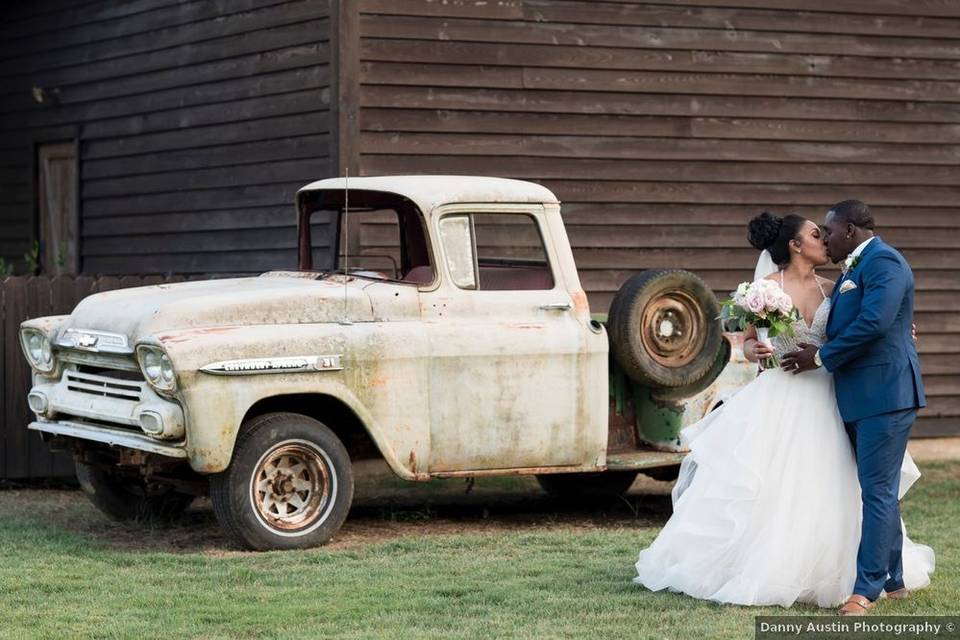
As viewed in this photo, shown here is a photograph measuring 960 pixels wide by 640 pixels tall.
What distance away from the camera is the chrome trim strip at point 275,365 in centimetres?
816

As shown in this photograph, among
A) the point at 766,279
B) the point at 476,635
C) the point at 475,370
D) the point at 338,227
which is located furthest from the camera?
the point at 338,227

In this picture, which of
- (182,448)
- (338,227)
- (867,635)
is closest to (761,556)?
(867,635)

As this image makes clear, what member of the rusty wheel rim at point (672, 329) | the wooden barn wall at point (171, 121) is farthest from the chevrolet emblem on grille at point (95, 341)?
the wooden barn wall at point (171, 121)

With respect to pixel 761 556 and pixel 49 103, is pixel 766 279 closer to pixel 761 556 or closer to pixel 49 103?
pixel 761 556

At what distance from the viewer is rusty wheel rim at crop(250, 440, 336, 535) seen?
844 centimetres

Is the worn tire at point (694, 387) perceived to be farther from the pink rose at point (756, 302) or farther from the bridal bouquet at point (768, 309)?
the pink rose at point (756, 302)

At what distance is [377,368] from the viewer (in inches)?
340

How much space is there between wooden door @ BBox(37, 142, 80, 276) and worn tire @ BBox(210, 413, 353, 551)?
7.63 metres

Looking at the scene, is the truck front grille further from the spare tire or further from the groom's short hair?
the groom's short hair

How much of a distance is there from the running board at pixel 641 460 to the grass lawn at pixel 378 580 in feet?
1.29

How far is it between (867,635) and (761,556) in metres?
0.70

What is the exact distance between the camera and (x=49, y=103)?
15852mm

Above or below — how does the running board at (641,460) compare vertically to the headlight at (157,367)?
below

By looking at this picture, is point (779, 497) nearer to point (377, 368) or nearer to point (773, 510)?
point (773, 510)
